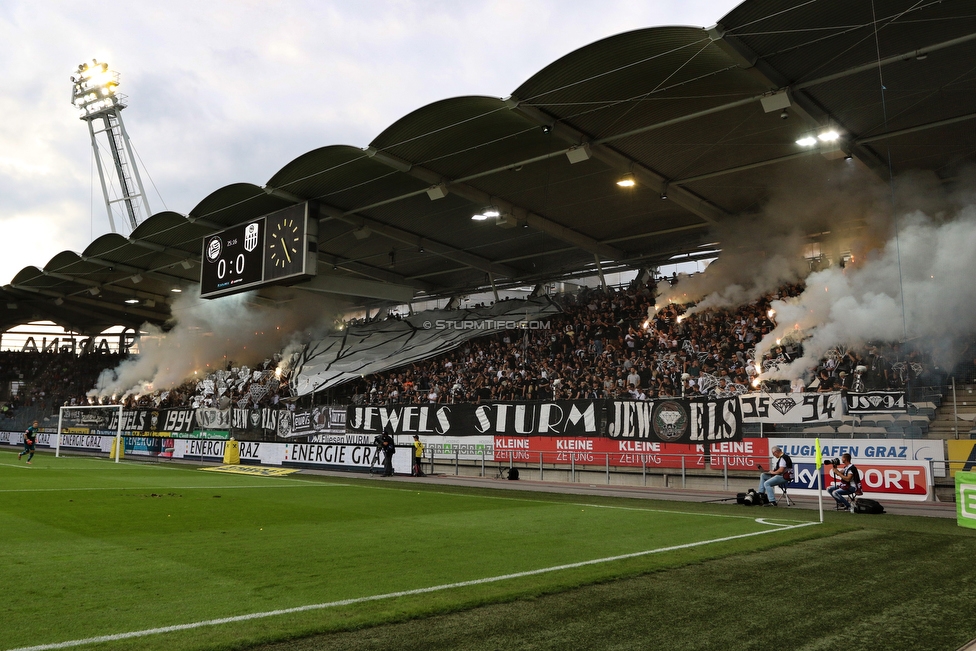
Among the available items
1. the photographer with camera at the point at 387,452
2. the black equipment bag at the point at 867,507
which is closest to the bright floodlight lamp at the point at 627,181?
the photographer with camera at the point at 387,452

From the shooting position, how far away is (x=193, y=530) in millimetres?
10094

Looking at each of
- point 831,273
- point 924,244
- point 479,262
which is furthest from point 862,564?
point 479,262

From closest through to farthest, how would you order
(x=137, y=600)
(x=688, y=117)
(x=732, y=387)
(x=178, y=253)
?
(x=137, y=600) → (x=688, y=117) → (x=732, y=387) → (x=178, y=253)

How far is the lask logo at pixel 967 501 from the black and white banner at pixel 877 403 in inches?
218

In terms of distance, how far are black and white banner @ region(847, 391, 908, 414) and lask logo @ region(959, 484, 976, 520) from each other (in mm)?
5536

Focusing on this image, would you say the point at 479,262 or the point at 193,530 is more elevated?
the point at 479,262

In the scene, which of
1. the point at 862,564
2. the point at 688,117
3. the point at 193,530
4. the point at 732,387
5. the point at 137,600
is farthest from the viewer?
the point at 732,387

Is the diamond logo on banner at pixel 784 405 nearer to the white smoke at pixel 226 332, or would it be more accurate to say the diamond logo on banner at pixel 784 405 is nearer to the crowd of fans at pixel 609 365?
the crowd of fans at pixel 609 365

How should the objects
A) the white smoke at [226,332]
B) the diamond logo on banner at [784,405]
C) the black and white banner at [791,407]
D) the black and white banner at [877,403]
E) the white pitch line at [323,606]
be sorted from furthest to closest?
the white smoke at [226,332]
the diamond logo on banner at [784,405]
the black and white banner at [791,407]
the black and white banner at [877,403]
the white pitch line at [323,606]

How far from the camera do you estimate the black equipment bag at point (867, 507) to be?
13.9 m

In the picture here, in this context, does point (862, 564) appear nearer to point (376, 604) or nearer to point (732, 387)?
point (376, 604)

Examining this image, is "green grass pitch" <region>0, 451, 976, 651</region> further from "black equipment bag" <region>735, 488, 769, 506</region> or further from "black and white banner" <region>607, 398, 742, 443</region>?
"black and white banner" <region>607, 398, 742, 443</region>

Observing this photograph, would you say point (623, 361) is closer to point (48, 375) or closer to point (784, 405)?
point (784, 405)

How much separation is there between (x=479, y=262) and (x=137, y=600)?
1188 inches
